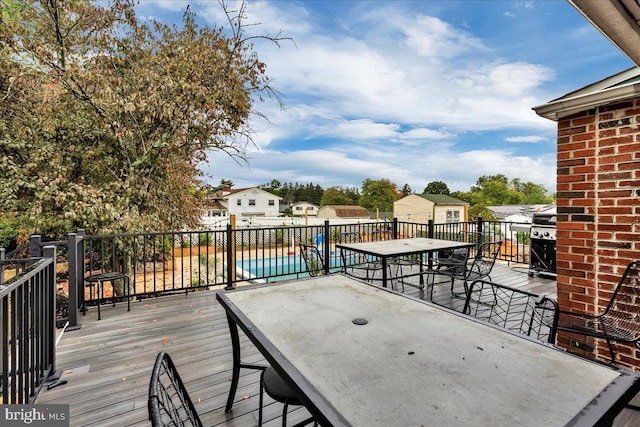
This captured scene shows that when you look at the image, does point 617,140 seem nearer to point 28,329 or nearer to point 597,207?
point 597,207

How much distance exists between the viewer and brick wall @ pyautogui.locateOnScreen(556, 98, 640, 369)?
204 centimetres

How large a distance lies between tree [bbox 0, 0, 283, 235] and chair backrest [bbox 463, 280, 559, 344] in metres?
5.47

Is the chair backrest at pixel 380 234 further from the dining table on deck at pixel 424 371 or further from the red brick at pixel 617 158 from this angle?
the dining table on deck at pixel 424 371

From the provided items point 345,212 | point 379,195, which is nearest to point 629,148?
point 345,212

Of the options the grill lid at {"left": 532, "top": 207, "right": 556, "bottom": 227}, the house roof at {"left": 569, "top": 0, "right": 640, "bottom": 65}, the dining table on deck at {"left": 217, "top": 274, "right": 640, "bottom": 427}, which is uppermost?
the house roof at {"left": 569, "top": 0, "right": 640, "bottom": 65}

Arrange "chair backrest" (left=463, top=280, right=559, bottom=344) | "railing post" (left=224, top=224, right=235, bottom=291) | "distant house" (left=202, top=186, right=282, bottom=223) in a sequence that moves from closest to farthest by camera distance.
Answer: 1. "chair backrest" (left=463, top=280, right=559, bottom=344)
2. "railing post" (left=224, top=224, right=235, bottom=291)
3. "distant house" (left=202, top=186, right=282, bottom=223)

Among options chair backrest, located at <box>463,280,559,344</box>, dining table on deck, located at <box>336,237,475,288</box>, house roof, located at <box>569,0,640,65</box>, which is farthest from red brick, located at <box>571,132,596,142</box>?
dining table on deck, located at <box>336,237,475,288</box>

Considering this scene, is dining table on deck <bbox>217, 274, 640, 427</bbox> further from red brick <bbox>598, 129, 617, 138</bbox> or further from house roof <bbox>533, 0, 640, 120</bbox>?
red brick <bbox>598, 129, 617, 138</bbox>

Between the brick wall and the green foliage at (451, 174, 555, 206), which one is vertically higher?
the green foliage at (451, 174, 555, 206)

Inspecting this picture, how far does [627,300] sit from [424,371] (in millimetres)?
1987

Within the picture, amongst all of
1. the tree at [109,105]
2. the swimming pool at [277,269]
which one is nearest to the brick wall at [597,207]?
the swimming pool at [277,269]

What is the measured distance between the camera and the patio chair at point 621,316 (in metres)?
1.98

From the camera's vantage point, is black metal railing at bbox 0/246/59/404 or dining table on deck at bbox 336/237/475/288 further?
dining table on deck at bbox 336/237/475/288

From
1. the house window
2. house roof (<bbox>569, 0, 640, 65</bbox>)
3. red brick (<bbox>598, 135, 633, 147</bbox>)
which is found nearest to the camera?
house roof (<bbox>569, 0, 640, 65</bbox>)
